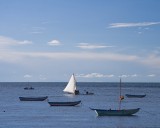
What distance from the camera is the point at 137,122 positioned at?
73.3 metres

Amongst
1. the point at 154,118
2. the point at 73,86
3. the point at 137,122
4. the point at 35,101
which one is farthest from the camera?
the point at 73,86

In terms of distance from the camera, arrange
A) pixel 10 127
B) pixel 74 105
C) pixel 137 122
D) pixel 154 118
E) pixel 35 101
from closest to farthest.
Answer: pixel 10 127 → pixel 137 122 → pixel 154 118 → pixel 74 105 → pixel 35 101

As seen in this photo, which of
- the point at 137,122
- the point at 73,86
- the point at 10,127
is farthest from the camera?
the point at 73,86

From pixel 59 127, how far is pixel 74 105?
40977 mm

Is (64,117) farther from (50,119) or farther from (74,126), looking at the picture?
(74,126)

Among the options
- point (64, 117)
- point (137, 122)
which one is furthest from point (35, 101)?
point (137, 122)

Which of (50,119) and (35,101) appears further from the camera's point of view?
(35,101)

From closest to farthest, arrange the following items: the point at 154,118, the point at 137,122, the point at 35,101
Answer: the point at 137,122
the point at 154,118
the point at 35,101

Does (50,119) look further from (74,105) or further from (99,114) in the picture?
(74,105)

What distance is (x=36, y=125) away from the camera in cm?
6694

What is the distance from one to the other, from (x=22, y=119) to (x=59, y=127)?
12.2 m

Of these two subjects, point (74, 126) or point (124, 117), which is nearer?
point (74, 126)

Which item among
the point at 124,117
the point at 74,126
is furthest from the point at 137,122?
the point at 74,126

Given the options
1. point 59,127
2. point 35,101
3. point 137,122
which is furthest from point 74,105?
point 59,127
